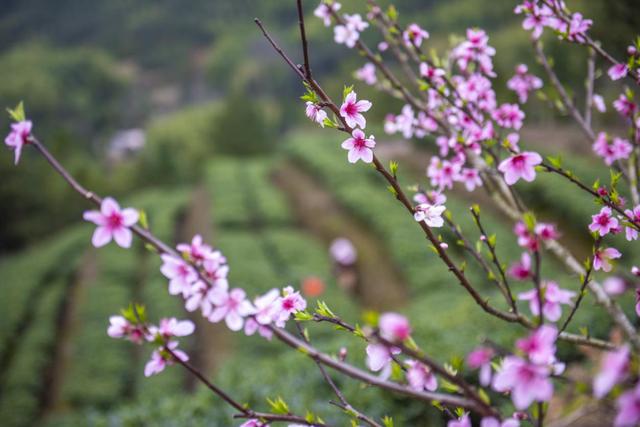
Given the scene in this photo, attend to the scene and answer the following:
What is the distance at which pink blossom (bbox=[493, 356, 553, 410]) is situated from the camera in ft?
2.17

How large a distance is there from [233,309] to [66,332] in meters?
→ 10.9

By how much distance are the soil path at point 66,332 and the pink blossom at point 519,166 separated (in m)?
9.15

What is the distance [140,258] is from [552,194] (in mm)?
11636

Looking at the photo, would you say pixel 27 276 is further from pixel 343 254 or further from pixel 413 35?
pixel 413 35

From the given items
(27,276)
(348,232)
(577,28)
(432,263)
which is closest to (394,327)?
(577,28)

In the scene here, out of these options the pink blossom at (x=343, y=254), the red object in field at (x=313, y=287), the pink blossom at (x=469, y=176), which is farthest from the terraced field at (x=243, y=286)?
the pink blossom at (x=469, y=176)

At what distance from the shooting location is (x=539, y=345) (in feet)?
2.29

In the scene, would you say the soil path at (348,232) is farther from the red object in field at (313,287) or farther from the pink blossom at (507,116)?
the pink blossom at (507,116)

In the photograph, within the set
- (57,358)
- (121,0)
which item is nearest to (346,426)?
(57,358)

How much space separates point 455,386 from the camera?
85 centimetres

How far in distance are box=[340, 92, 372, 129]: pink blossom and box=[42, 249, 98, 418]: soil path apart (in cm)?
897

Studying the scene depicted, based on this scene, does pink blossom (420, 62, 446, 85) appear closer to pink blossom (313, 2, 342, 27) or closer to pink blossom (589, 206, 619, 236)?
pink blossom (313, 2, 342, 27)

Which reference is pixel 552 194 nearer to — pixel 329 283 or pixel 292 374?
pixel 329 283

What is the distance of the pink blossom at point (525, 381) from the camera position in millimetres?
662
